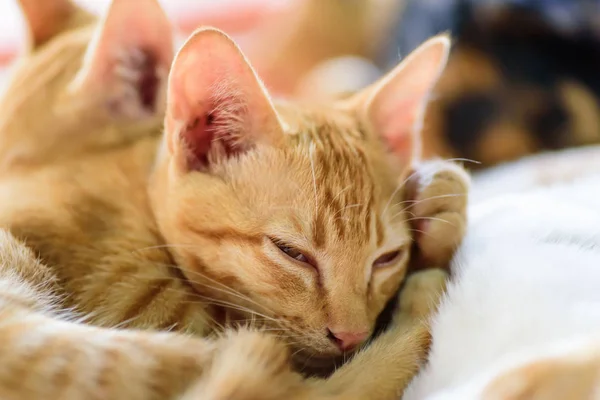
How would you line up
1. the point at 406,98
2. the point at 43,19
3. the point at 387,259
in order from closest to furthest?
1. the point at 387,259
2. the point at 406,98
3. the point at 43,19

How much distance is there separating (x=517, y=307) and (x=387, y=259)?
262 mm

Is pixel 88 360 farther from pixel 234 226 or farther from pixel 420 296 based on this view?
pixel 420 296

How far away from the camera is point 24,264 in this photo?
33.2 inches

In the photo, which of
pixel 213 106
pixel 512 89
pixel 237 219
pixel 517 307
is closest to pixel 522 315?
pixel 517 307

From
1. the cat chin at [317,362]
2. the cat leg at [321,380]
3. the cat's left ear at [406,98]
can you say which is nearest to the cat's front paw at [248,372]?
the cat leg at [321,380]

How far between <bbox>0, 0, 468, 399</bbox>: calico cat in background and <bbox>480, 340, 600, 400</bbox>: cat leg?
187 millimetres

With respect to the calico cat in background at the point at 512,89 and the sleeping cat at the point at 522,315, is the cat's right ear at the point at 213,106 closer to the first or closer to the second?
the sleeping cat at the point at 522,315

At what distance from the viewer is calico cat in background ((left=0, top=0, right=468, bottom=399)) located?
2.76 feet

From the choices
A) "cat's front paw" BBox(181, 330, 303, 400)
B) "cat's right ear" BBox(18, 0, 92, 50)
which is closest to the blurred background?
"cat's right ear" BBox(18, 0, 92, 50)

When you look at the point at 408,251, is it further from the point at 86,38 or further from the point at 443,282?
the point at 86,38

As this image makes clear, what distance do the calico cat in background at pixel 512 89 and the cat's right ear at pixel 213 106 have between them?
1.18 meters

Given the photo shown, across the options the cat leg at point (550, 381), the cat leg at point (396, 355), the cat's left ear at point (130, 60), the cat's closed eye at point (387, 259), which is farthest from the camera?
the cat's left ear at point (130, 60)

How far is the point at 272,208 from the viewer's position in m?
0.88

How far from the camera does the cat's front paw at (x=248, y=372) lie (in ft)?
2.05
